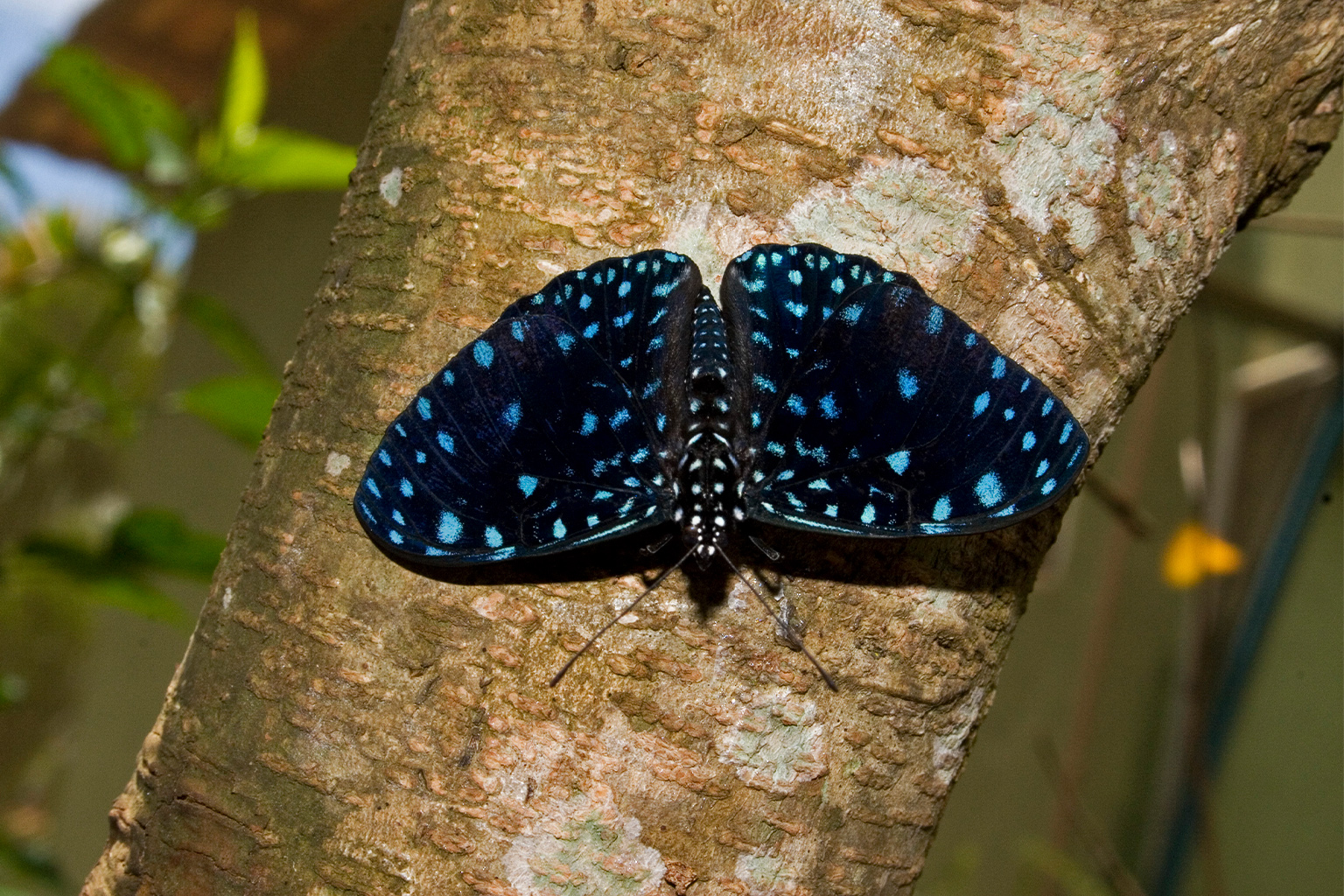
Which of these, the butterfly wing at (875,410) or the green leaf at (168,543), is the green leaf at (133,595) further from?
the butterfly wing at (875,410)

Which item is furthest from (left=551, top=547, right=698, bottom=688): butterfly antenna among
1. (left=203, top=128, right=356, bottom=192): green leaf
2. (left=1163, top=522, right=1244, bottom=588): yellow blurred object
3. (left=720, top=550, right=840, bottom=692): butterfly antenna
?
(left=1163, top=522, right=1244, bottom=588): yellow blurred object

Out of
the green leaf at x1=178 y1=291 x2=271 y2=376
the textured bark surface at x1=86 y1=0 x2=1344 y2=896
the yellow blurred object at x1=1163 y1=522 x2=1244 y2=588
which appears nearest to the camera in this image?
the textured bark surface at x1=86 y1=0 x2=1344 y2=896

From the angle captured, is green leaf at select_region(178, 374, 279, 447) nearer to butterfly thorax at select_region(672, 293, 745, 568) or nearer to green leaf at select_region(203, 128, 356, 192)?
green leaf at select_region(203, 128, 356, 192)

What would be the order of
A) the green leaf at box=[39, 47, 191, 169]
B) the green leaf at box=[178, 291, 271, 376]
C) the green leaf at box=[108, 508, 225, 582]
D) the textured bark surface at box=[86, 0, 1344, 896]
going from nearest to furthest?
the textured bark surface at box=[86, 0, 1344, 896] < the green leaf at box=[108, 508, 225, 582] < the green leaf at box=[39, 47, 191, 169] < the green leaf at box=[178, 291, 271, 376]

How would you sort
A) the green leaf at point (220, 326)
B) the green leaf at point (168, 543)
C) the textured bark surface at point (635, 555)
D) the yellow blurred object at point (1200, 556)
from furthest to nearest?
the yellow blurred object at point (1200, 556)
the green leaf at point (220, 326)
the green leaf at point (168, 543)
the textured bark surface at point (635, 555)

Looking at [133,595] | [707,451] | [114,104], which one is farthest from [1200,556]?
[114,104]

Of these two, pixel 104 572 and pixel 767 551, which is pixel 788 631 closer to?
pixel 767 551

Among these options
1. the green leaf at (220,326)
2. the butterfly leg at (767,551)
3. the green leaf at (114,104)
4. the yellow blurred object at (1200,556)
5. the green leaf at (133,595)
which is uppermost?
the yellow blurred object at (1200,556)

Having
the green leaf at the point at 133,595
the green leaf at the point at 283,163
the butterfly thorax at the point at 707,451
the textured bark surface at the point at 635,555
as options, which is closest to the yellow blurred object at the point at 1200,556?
the textured bark surface at the point at 635,555
